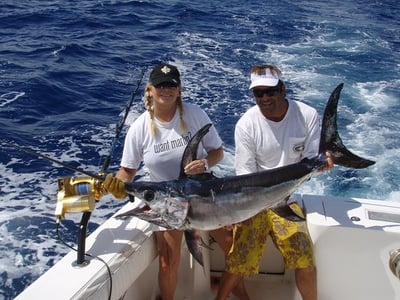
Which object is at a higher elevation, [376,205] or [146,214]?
[146,214]

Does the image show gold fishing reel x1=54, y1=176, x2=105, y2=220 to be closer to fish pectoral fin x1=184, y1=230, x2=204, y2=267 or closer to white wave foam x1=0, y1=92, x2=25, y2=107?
fish pectoral fin x1=184, y1=230, x2=204, y2=267

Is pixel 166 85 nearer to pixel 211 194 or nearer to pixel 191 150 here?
pixel 191 150

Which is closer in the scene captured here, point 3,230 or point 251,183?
point 251,183

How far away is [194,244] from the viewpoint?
224 centimetres

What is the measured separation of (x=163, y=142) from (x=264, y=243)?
2.73ft

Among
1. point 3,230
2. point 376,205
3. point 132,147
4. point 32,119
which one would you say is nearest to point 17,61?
point 32,119

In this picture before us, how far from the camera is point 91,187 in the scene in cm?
220

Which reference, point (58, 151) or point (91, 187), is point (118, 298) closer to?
point (91, 187)

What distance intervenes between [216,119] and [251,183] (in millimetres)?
5049

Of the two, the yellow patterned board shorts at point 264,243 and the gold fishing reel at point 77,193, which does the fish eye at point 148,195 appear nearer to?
the gold fishing reel at point 77,193

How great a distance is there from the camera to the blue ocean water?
5016mm

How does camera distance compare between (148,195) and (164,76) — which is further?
(164,76)

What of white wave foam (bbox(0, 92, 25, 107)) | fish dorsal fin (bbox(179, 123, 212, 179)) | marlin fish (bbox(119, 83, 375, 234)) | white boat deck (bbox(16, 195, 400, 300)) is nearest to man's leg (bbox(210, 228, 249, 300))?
white boat deck (bbox(16, 195, 400, 300))

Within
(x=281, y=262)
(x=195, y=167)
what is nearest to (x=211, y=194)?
(x=195, y=167)
